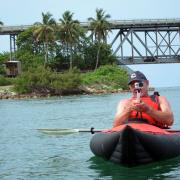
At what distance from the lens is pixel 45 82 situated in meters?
65.3

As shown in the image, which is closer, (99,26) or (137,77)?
(137,77)

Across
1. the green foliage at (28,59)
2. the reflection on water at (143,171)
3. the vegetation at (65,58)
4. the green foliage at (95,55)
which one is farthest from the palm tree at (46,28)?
the reflection on water at (143,171)

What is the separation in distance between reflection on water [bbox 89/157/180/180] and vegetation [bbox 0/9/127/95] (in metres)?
54.7

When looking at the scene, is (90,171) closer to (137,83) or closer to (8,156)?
(137,83)

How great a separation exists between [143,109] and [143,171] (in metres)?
1.09

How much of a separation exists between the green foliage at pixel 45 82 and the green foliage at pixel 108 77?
464 centimetres

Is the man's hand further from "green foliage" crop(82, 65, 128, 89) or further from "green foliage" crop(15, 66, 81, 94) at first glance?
"green foliage" crop(82, 65, 128, 89)

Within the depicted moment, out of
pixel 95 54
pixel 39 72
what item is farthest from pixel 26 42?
pixel 39 72

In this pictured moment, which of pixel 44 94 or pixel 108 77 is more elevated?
pixel 108 77

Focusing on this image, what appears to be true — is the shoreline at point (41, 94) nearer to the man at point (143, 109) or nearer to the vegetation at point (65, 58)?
the vegetation at point (65, 58)

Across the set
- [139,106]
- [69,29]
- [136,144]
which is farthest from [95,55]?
[136,144]

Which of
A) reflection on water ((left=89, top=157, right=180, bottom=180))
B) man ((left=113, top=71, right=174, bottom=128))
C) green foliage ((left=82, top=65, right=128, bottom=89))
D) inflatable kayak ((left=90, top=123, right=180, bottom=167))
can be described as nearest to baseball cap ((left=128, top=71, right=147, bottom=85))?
man ((left=113, top=71, right=174, bottom=128))

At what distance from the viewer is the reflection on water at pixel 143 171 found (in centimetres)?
938

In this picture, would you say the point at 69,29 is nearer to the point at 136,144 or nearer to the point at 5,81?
the point at 5,81
